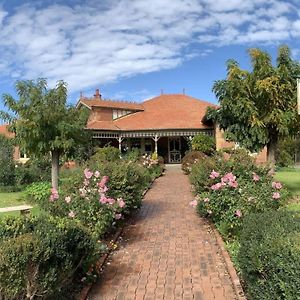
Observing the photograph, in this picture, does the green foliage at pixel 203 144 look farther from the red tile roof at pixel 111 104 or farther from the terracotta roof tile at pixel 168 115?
the red tile roof at pixel 111 104

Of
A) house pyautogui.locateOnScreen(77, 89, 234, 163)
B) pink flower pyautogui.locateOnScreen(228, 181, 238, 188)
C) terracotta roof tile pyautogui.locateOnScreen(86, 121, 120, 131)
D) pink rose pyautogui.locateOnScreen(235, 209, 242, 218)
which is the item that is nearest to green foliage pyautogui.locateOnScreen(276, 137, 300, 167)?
house pyautogui.locateOnScreen(77, 89, 234, 163)

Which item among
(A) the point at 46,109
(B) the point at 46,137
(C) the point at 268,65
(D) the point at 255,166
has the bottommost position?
(D) the point at 255,166

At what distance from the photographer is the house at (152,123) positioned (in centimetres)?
3331

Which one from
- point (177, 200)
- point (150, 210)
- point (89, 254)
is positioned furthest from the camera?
point (177, 200)

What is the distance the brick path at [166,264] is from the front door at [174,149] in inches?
993

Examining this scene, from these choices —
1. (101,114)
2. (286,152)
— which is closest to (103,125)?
(101,114)

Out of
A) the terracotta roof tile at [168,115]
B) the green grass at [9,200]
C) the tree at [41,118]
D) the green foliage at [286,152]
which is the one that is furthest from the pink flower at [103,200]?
the terracotta roof tile at [168,115]

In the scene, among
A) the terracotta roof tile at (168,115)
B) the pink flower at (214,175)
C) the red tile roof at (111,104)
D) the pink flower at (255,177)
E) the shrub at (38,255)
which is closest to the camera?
the shrub at (38,255)

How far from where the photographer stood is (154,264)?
6.66 m

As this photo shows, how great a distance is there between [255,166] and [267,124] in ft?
12.8

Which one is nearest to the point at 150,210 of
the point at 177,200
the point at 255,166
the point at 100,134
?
the point at 177,200

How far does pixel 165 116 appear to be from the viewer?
119 ft

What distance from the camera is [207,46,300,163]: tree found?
40.8 ft

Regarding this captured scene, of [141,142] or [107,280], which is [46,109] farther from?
[141,142]
